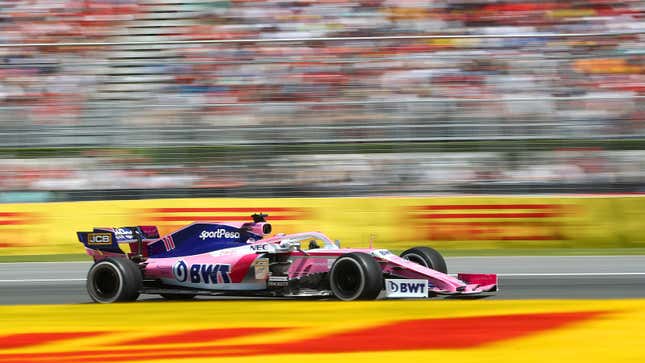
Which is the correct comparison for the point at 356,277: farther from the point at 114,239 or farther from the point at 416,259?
the point at 114,239

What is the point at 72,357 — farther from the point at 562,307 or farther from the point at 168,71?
the point at 168,71

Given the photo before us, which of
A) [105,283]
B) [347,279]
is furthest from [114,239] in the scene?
[347,279]

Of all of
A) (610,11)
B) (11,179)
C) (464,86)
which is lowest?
(11,179)

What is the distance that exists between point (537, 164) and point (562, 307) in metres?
7.17

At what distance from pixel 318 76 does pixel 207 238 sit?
6.42 meters

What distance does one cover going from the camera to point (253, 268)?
848 cm

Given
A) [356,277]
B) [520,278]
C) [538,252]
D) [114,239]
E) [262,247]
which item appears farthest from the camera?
[538,252]

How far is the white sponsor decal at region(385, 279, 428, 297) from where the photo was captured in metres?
7.86

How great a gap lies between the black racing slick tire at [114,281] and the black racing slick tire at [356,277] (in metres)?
1.76

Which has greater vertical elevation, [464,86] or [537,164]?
[464,86]

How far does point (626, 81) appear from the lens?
46.8ft

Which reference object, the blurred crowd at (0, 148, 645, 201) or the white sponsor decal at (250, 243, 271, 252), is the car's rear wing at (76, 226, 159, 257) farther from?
the blurred crowd at (0, 148, 645, 201)

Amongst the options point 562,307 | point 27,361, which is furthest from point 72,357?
point 562,307

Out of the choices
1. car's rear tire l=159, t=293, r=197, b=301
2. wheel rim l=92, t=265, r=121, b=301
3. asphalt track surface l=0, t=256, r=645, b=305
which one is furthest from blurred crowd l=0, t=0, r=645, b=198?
wheel rim l=92, t=265, r=121, b=301
